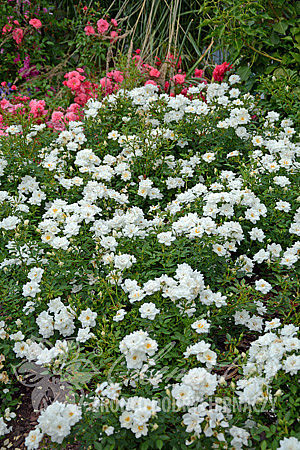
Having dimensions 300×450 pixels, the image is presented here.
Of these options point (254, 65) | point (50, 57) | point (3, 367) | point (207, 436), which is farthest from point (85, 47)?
point (207, 436)

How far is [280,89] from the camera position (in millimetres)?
3393

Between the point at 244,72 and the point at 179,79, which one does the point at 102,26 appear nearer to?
the point at 179,79

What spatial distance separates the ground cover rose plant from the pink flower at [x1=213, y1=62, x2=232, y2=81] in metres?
0.54

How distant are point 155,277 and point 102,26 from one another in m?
3.51

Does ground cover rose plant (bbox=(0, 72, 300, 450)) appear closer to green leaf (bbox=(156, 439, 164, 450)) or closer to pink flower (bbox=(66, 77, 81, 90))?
green leaf (bbox=(156, 439, 164, 450))

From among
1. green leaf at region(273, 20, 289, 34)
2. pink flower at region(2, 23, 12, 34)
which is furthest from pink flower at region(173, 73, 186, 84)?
pink flower at region(2, 23, 12, 34)

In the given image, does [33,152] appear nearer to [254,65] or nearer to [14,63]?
[254,65]

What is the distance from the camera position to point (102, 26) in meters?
4.86

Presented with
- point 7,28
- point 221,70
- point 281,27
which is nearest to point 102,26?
point 7,28

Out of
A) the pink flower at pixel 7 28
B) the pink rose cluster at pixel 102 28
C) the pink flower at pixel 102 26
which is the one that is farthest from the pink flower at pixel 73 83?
the pink flower at pixel 7 28

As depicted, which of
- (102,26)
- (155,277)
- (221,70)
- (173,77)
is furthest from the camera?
(102,26)

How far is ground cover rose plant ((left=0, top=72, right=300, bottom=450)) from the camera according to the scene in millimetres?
1685

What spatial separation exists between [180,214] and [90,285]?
690mm

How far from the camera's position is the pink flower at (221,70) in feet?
13.1
